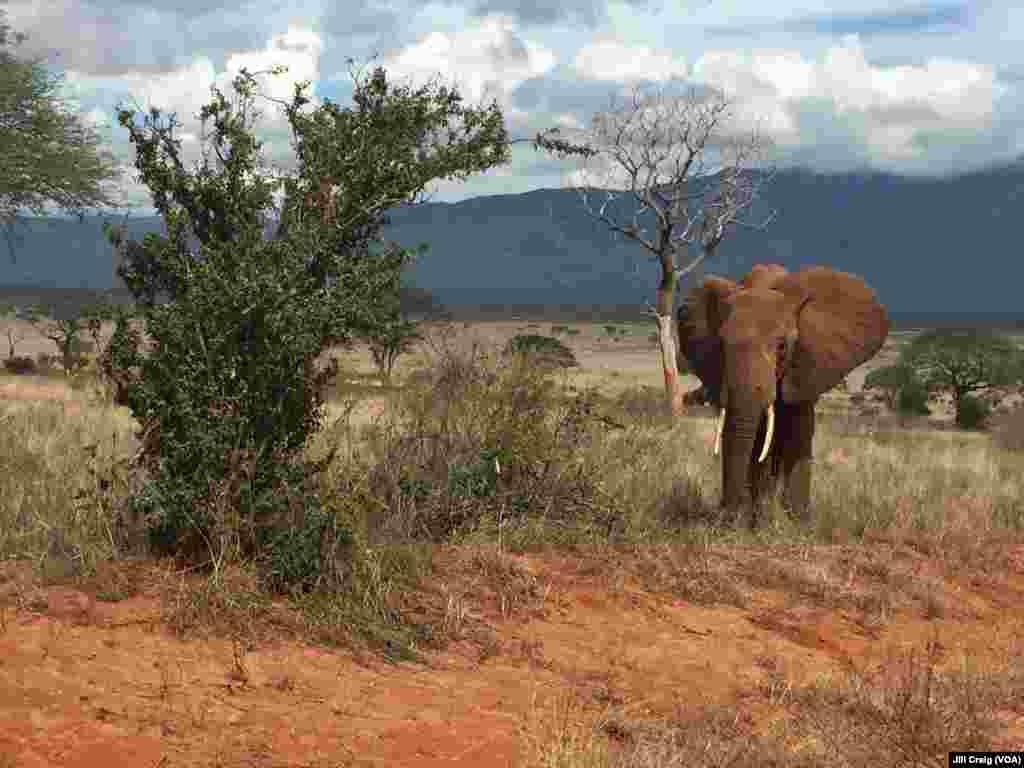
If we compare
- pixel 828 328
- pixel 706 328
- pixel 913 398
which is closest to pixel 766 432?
pixel 828 328

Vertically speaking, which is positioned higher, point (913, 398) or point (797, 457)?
point (797, 457)

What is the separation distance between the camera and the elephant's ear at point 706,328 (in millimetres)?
10641

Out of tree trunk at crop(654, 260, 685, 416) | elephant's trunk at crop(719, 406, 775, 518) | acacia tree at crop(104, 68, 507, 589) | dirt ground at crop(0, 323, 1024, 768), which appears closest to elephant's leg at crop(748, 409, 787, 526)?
elephant's trunk at crop(719, 406, 775, 518)

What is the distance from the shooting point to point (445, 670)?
6094 mm

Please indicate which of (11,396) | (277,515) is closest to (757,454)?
(277,515)

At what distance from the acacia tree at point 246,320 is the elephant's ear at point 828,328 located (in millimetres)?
4106

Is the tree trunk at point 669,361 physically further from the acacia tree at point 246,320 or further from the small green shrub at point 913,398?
the small green shrub at point 913,398

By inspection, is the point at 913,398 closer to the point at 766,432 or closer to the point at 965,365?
the point at 965,365

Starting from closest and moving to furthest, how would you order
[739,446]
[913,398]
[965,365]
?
[739,446]
[965,365]
[913,398]

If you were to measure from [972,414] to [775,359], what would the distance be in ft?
89.5

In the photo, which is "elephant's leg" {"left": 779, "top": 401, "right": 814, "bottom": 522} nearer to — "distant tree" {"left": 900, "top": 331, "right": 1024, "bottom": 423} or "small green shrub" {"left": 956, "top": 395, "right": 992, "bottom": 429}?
"small green shrub" {"left": 956, "top": 395, "right": 992, "bottom": 429}

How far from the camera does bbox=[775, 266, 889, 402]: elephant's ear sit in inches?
403

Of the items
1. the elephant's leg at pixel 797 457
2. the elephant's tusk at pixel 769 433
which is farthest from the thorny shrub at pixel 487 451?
the elephant's leg at pixel 797 457

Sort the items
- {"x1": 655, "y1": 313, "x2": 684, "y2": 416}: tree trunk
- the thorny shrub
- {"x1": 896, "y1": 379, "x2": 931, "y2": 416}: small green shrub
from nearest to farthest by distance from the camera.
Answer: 1. the thorny shrub
2. {"x1": 655, "y1": 313, "x2": 684, "y2": 416}: tree trunk
3. {"x1": 896, "y1": 379, "x2": 931, "y2": 416}: small green shrub
